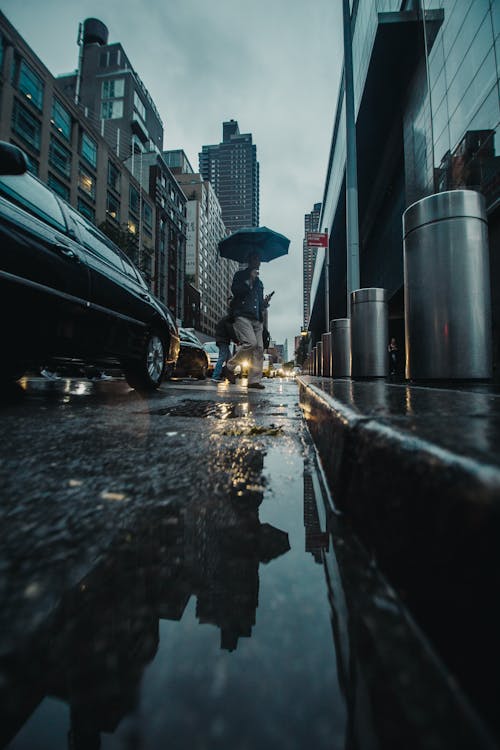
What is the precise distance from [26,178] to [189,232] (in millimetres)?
76778

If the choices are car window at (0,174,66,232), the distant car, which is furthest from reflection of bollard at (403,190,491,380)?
the distant car

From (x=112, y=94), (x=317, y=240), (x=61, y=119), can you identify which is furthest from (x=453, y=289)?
(x=112, y=94)

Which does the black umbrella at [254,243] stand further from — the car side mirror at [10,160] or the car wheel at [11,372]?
the car side mirror at [10,160]

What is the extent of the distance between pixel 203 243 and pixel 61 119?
50640mm

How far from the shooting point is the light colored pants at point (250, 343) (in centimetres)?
601

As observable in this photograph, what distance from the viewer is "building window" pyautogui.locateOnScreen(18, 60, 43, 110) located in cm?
2434

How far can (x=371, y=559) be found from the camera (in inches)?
24.2

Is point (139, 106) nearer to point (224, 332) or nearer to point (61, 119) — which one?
point (61, 119)

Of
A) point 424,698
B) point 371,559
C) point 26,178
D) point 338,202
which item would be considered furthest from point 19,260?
point 338,202

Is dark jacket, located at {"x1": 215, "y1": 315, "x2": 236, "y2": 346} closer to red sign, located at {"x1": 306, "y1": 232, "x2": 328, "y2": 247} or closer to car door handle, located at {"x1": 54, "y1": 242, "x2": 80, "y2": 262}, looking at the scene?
car door handle, located at {"x1": 54, "y1": 242, "x2": 80, "y2": 262}

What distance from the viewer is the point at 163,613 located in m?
0.52

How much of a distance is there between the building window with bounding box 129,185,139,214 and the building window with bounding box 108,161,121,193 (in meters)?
2.31

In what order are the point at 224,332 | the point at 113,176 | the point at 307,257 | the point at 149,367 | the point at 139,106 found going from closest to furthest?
the point at 149,367, the point at 224,332, the point at 113,176, the point at 139,106, the point at 307,257

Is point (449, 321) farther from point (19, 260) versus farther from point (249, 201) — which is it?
point (249, 201)
